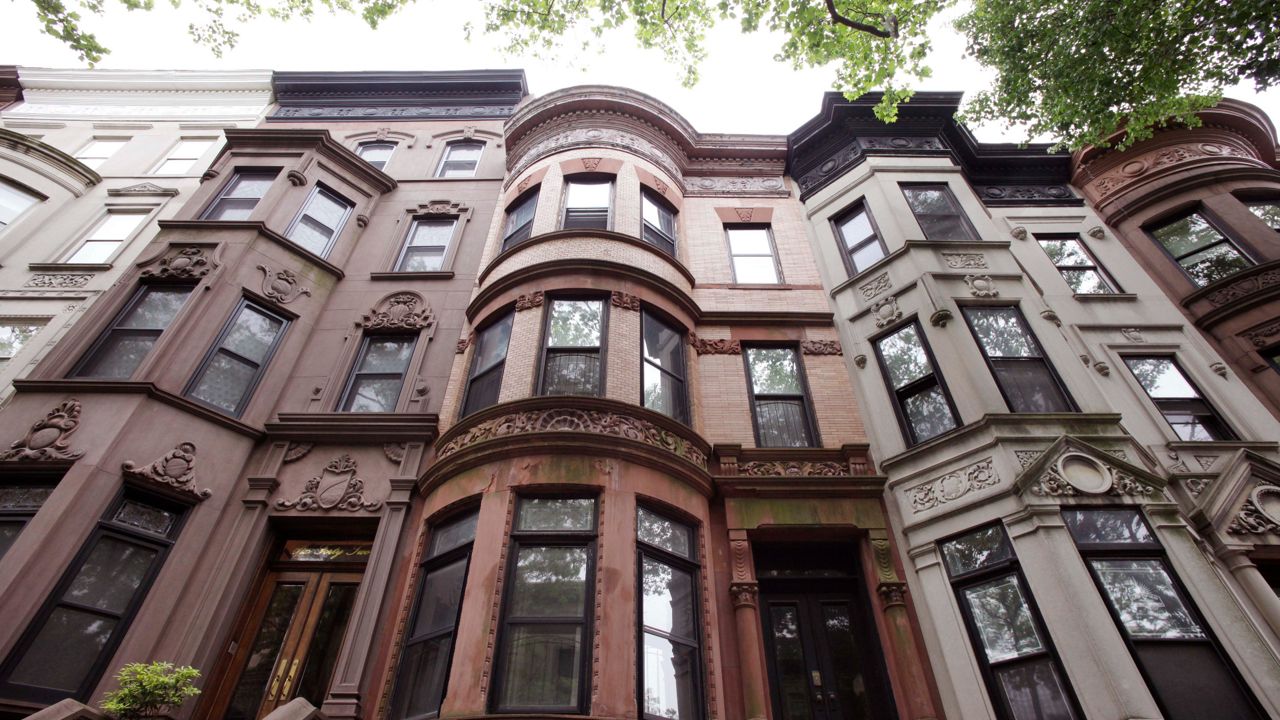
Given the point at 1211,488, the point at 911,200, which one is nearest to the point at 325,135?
the point at 911,200

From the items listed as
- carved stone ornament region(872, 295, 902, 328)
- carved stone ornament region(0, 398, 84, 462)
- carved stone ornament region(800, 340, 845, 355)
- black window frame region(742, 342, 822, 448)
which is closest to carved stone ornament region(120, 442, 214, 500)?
carved stone ornament region(0, 398, 84, 462)

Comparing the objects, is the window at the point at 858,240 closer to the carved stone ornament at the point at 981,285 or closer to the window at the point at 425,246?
the carved stone ornament at the point at 981,285

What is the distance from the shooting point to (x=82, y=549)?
26.0 feet

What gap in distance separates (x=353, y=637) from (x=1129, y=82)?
15.6 m

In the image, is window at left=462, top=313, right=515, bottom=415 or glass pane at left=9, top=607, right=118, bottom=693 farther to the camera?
window at left=462, top=313, right=515, bottom=415

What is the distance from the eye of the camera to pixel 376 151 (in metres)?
17.3

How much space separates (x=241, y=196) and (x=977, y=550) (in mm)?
15490

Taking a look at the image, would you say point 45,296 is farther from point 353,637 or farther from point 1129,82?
point 1129,82

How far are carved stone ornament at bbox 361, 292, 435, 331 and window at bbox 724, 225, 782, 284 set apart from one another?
652cm

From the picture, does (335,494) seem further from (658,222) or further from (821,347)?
(821,347)

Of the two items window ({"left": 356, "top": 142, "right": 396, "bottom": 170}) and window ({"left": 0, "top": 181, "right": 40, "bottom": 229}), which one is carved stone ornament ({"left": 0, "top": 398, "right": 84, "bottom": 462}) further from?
window ({"left": 356, "top": 142, "right": 396, "bottom": 170})

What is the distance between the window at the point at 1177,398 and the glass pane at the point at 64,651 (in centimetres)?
1653

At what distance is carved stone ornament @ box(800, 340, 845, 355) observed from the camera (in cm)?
1159

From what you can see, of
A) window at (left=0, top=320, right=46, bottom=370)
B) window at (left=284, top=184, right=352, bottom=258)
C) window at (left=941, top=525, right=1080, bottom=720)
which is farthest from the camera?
window at (left=284, top=184, right=352, bottom=258)
